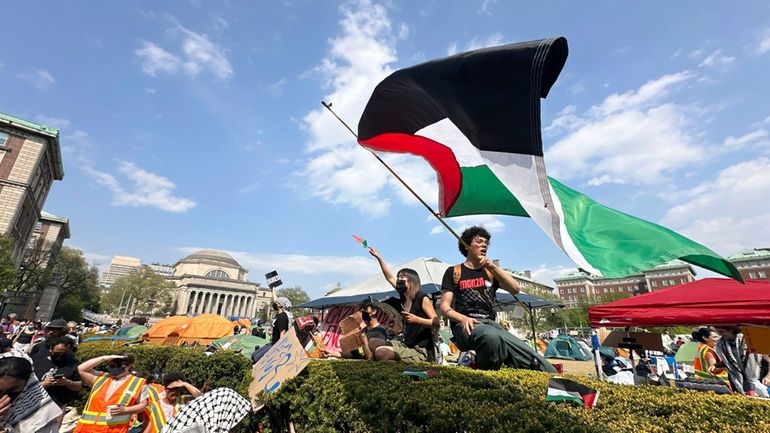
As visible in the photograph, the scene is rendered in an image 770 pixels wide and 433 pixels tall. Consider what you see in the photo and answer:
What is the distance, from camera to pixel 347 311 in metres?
17.2

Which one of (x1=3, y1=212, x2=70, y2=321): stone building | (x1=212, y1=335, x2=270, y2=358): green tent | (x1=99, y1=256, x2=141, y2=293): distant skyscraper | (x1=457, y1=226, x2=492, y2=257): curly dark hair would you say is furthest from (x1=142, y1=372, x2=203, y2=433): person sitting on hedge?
(x1=99, y1=256, x2=141, y2=293): distant skyscraper

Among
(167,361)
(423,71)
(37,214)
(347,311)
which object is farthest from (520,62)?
(37,214)

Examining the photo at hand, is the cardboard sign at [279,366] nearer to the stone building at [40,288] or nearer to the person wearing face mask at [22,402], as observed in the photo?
the person wearing face mask at [22,402]

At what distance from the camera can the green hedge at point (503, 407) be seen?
181cm

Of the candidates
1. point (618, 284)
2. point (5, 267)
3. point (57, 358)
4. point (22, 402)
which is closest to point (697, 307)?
point (22, 402)

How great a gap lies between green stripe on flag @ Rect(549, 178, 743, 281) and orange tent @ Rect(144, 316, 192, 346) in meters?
20.2

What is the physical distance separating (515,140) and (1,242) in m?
34.3

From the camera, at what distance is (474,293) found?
11.8ft

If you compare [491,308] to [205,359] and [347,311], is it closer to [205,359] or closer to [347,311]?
[205,359]

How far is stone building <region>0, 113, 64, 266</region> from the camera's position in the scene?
28.6 m

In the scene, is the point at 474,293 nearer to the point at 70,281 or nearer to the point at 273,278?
the point at 273,278

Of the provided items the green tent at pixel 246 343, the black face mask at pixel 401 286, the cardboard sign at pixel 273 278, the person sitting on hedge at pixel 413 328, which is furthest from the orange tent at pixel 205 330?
the black face mask at pixel 401 286

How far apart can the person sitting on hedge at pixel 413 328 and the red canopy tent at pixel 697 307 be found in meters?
3.82

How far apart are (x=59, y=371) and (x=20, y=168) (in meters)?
38.1
